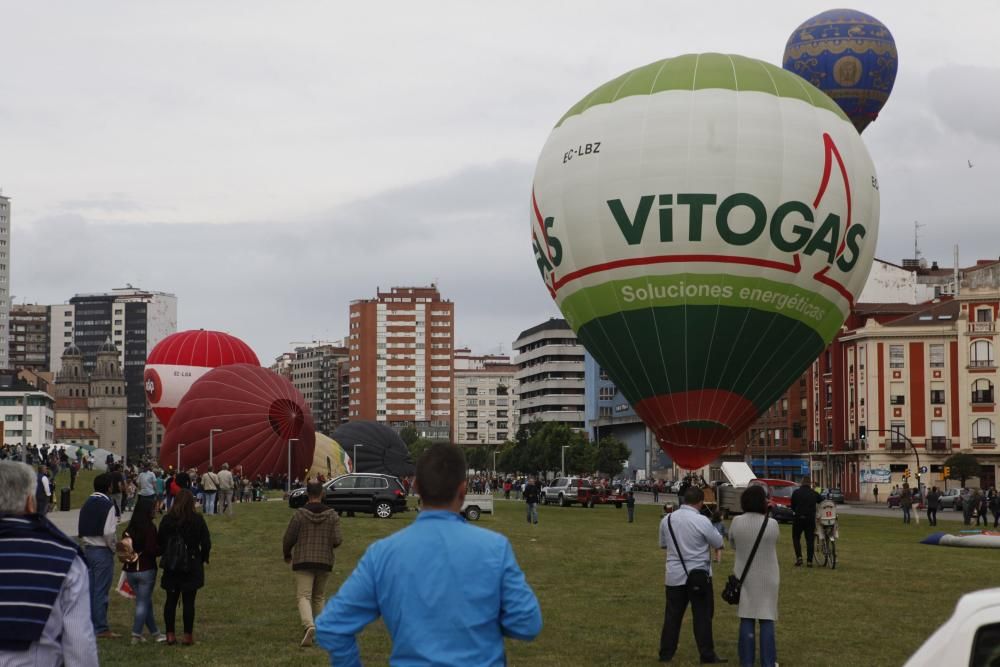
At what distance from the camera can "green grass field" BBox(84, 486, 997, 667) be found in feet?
55.4

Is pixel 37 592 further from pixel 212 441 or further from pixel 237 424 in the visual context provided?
pixel 237 424

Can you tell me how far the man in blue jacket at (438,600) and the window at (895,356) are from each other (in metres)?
101

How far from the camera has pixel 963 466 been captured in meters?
95.9

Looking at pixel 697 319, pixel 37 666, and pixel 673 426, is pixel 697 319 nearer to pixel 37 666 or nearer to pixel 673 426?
pixel 673 426

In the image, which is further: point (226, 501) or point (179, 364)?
point (179, 364)

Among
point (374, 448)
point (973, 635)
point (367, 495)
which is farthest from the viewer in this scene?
point (374, 448)

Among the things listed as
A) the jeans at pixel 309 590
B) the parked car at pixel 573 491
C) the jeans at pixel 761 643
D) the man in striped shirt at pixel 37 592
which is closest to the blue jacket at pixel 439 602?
the man in striped shirt at pixel 37 592

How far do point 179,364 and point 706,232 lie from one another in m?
Result: 71.6

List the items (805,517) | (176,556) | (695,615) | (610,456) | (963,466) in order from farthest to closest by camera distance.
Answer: (610,456) < (963,466) < (805,517) < (695,615) < (176,556)

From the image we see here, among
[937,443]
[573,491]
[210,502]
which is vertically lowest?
[573,491]

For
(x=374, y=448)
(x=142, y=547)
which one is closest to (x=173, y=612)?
(x=142, y=547)

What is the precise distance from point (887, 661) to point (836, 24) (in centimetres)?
6441

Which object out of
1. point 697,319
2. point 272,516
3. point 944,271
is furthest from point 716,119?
point 944,271

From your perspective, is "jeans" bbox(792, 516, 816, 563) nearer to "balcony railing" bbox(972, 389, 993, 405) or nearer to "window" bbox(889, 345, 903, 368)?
"balcony railing" bbox(972, 389, 993, 405)
